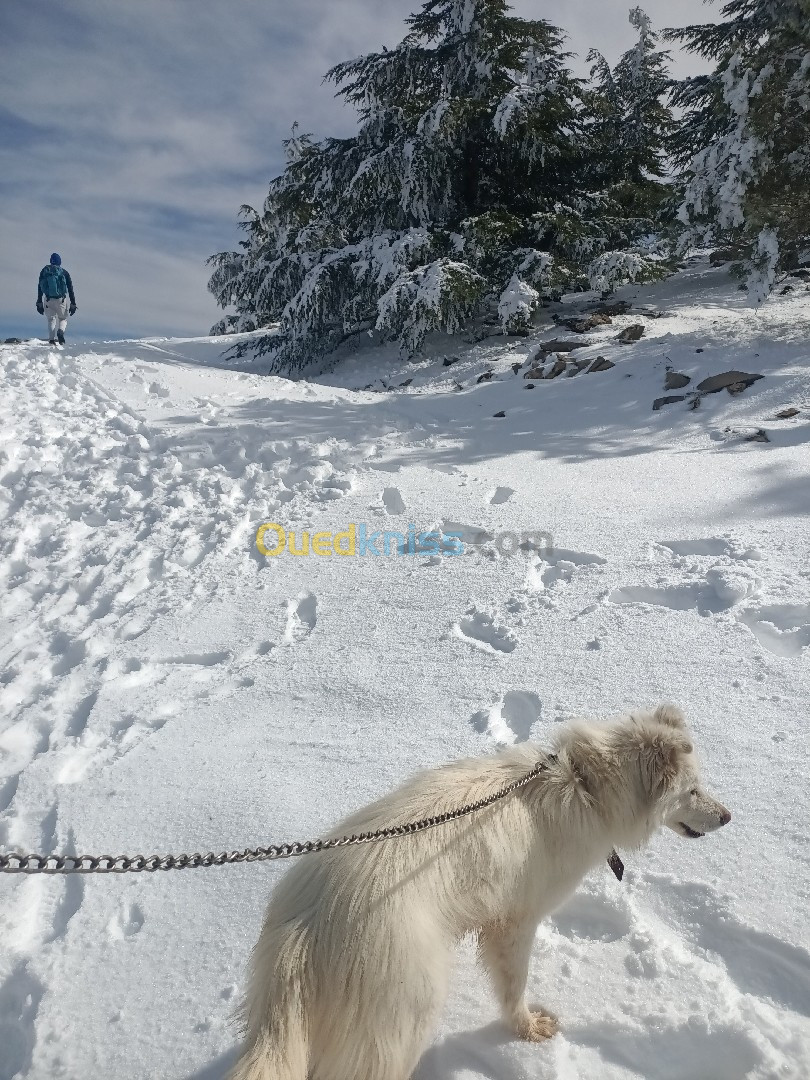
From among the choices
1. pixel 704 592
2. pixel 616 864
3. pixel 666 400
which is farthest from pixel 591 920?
pixel 666 400

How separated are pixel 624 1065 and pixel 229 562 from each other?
521 centimetres

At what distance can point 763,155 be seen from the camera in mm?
9859

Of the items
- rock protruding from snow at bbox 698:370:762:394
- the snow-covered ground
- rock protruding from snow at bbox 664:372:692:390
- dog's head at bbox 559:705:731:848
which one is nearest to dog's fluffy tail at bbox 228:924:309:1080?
the snow-covered ground

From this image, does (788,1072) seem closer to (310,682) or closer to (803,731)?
(803,731)

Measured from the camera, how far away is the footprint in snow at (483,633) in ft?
15.7

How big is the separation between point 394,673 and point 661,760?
2504mm

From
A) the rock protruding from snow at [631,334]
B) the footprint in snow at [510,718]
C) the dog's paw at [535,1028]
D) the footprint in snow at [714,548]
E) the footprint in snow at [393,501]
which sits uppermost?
the rock protruding from snow at [631,334]

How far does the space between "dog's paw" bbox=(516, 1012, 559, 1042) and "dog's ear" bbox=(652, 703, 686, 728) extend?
1228 mm

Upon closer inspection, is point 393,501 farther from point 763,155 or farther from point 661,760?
point 763,155

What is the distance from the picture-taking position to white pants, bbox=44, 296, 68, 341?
50.4ft

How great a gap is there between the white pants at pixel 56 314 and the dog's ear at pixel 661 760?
17307 mm

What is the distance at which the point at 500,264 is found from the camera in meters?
14.3

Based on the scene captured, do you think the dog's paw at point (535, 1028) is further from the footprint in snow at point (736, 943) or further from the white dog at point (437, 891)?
the footprint in snow at point (736, 943)

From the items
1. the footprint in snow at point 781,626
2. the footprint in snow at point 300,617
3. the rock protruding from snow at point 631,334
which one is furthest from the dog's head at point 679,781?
the rock protruding from snow at point 631,334
